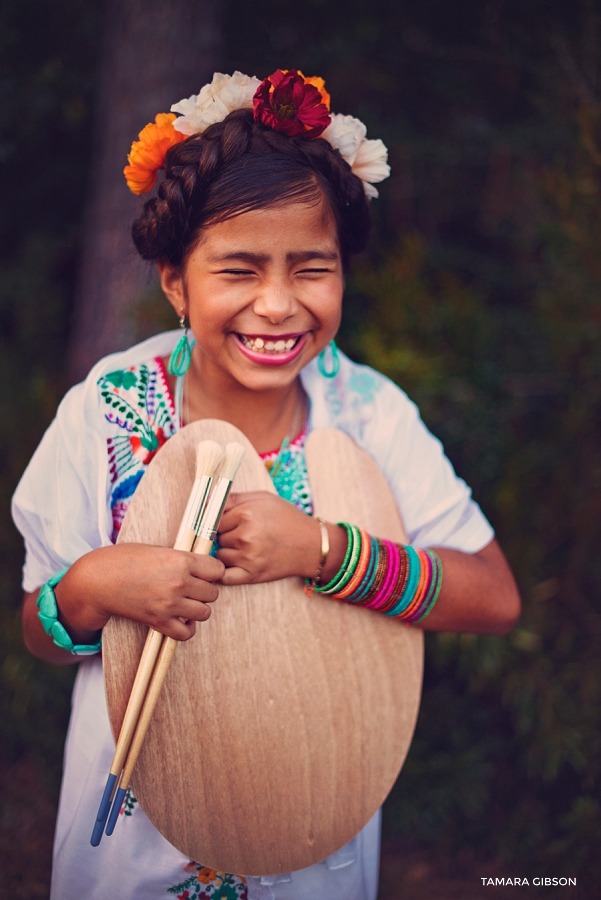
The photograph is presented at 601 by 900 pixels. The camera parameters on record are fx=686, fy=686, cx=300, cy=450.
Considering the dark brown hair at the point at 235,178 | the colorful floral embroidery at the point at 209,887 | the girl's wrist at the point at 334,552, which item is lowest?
the colorful floral embroidery at the point at 209,887

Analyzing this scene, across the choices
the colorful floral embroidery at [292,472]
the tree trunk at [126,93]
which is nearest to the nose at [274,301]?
the colorful floral embroidery at [292,472]

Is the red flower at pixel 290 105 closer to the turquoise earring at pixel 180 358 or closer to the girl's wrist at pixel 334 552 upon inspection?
the turquoise earring at pixel 180 358

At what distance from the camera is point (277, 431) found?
1.43 meters

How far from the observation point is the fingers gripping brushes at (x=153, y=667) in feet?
3.51

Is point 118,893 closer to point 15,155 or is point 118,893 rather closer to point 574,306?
point 574,306

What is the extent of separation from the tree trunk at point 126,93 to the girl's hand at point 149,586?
4.64 feet

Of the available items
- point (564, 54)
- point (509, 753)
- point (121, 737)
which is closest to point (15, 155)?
point (564, 54)

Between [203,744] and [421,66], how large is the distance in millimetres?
2843

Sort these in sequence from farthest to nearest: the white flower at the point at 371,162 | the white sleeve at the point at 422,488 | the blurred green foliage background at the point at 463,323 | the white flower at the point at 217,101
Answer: the blurred green foliage background at the point at 463,323, the white sleeve at the point at 422,488, the white flower at the point at 371,162, the white flower at the point at 217,101

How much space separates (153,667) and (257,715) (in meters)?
0.20

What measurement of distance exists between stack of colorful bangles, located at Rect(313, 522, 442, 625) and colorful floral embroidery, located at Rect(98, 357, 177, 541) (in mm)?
389

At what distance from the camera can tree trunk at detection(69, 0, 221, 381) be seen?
7.99 feet

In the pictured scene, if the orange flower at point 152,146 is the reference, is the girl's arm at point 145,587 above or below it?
below

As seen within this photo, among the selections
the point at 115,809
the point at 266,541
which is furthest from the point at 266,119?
the point at 115,809
